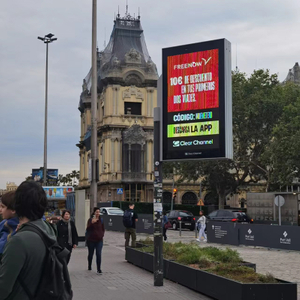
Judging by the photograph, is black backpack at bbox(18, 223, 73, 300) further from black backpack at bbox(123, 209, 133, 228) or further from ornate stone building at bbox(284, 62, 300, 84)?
ornate stone building at bbox(284, 62, 300, 84)

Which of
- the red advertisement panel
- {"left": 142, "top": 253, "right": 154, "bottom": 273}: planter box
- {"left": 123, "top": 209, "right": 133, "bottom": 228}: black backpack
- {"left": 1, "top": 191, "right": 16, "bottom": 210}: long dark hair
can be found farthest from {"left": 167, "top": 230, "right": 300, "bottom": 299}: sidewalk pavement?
{"left": 1, "top": 191, "right": 16, "bottom": 210}: long dark hair

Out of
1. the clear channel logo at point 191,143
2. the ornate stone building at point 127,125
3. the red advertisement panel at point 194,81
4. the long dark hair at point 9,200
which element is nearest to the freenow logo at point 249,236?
the clear channel logo at point 191,143

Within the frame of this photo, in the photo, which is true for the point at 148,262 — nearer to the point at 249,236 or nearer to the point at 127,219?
the point at 127,219

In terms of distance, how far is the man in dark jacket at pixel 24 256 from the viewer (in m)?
3.84

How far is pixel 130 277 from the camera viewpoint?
14.7m

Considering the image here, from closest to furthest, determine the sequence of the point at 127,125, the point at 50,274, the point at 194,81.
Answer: the point at 50,274 → the point at 194,81 → the point at 127,125

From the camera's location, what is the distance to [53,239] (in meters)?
4.11

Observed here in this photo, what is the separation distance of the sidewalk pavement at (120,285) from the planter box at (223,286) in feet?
0.60

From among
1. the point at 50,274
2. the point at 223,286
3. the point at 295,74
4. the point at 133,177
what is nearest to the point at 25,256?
the point at 50,274

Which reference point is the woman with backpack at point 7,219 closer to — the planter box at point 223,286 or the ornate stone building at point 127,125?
the planter box at point 223,286

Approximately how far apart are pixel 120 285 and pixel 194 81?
4.87m

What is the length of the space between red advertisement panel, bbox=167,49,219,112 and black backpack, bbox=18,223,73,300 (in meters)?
9.55

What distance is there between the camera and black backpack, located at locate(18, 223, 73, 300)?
3.99m

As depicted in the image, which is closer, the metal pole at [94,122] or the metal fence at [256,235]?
the metal fence at [256,235]
